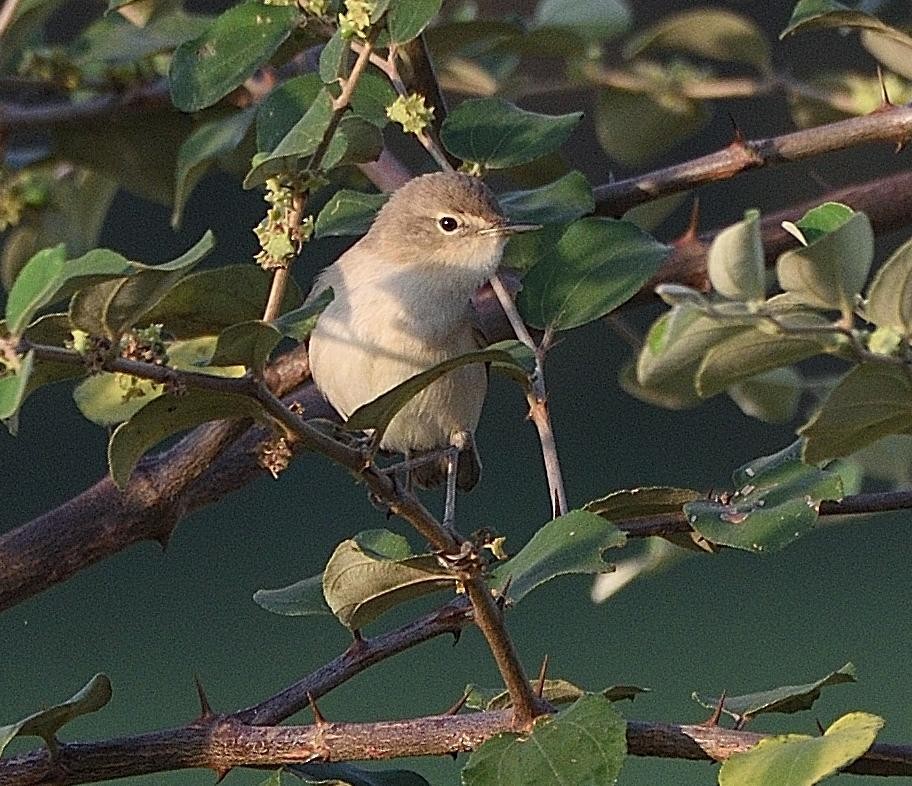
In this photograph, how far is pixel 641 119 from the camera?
310cm

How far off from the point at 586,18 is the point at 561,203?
98 cm

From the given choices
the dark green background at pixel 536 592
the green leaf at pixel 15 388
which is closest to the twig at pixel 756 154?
the green leaf at pixel 15 388

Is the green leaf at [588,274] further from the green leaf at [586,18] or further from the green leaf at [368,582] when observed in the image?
the green leaf at [586,18]

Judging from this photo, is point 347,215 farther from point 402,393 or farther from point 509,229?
point 402,393

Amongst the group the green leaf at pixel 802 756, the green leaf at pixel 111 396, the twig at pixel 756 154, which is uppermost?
the green leaf at pixel 111 396

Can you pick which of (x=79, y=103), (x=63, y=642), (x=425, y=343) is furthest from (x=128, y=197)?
(x=425, y=343)

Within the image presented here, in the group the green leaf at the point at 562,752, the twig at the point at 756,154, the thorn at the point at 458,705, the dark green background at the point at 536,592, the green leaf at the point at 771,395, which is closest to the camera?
the green leaf at the point at 562,752

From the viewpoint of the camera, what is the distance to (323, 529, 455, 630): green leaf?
1.51 m

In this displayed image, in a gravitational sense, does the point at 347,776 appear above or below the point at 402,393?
below

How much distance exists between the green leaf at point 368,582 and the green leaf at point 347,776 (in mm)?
172

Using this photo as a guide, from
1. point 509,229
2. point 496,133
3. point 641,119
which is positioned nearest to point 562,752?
point 496,133

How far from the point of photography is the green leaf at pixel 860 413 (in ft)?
4.24

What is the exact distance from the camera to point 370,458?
141 cm

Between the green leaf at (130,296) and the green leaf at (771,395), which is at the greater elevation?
the green leaf at (130,296)
